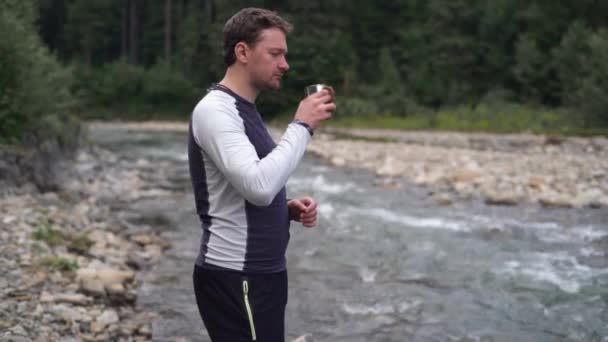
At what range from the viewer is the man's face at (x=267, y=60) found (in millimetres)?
2121

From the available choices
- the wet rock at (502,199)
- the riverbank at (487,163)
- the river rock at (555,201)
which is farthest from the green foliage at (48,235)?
the river rock at (555,201)

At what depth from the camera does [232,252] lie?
2154mm

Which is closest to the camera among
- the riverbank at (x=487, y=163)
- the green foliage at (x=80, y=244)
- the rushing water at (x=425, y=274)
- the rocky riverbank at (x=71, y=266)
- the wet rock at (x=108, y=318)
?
the rocky riverbank at (x=71, y=266)

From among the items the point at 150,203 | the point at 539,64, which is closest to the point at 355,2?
the point at 539,64

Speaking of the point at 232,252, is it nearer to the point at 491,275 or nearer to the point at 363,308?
the point at 363,308

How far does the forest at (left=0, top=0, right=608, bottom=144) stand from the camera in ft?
43.4

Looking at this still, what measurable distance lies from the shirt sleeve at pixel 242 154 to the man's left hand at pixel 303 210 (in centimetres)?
38

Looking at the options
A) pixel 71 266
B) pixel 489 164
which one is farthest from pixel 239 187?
pixel 489 164

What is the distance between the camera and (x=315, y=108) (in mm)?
2141

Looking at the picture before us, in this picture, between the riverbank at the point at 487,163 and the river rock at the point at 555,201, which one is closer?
the river rock at the point at 555,201

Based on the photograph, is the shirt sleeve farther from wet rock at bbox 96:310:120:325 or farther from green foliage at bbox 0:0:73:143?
green foliage at bbox 0:0:73:143

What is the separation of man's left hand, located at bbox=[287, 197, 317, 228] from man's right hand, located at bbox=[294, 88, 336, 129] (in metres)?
0.39

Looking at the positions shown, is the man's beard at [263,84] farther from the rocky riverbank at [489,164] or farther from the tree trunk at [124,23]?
the tree trunk at [124,23]

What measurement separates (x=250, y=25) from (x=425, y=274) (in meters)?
5.60
